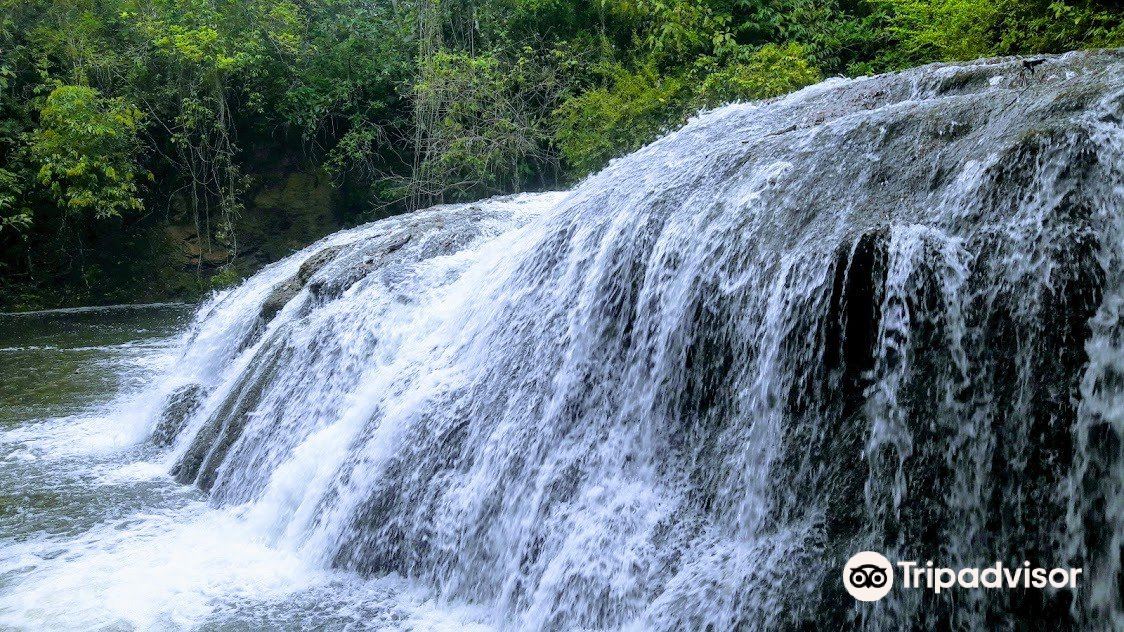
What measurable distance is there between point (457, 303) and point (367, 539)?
1.64 metres

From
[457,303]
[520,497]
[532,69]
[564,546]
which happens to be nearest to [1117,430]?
[564,546]

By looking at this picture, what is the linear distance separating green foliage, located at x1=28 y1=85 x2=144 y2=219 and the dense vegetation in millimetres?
30

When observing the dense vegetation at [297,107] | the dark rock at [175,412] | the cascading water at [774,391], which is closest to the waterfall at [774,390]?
the cascading water at [774,391]

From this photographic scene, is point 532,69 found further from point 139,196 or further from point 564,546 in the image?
point 564,546

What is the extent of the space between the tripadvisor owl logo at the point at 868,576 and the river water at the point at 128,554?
1.51m

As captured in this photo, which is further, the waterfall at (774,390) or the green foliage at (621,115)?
the green foliage at (621,115)

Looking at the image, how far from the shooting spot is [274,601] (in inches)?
154

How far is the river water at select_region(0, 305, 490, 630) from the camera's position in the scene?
148 inches

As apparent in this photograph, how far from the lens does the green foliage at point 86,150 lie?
1216cm

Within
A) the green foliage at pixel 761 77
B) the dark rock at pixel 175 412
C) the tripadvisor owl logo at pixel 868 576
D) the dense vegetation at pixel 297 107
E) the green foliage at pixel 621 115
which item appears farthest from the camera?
the dense vegetation at pixel 297 107

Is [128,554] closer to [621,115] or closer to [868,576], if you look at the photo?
[868,576]
